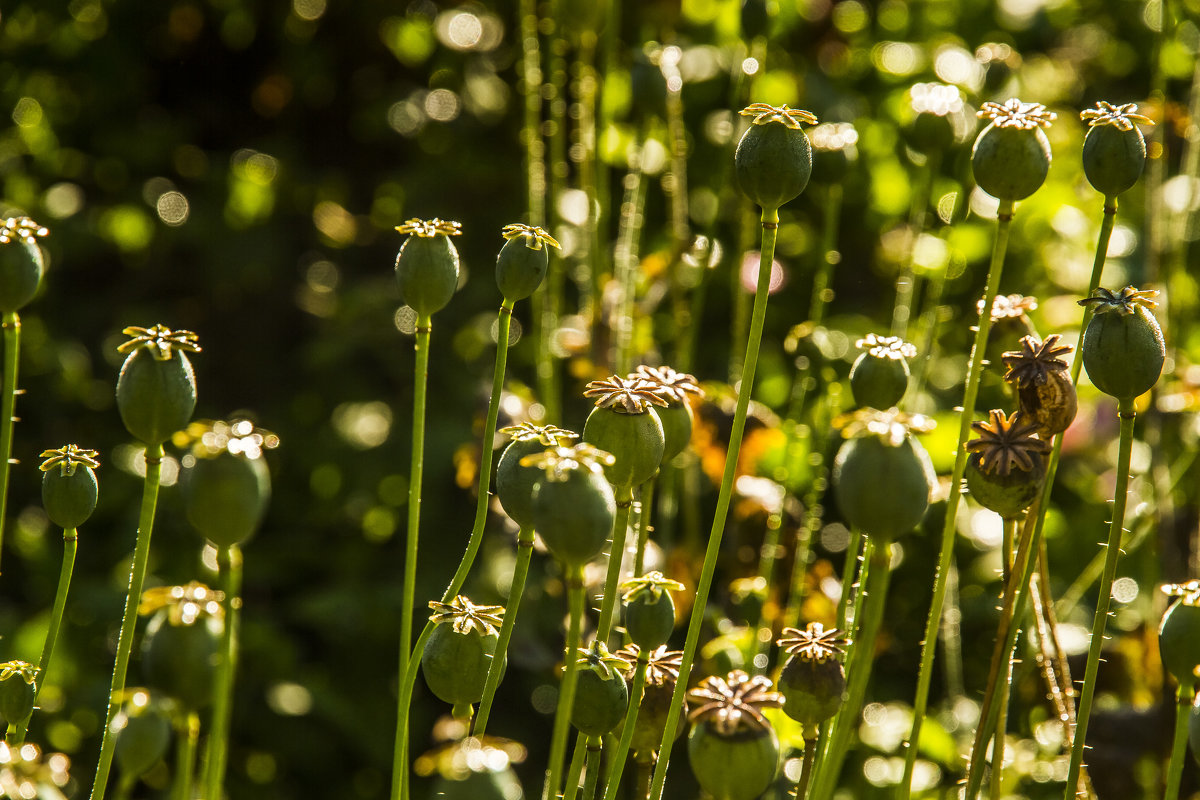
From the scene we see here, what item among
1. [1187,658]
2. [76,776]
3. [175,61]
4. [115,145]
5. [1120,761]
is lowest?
[76,776]

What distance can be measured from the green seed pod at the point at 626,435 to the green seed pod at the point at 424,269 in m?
0.11

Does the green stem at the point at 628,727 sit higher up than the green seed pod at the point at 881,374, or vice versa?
the green seed pod at the point at 881,374

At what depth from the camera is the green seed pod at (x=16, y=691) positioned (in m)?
0.50

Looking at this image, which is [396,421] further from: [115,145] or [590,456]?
[590,456]

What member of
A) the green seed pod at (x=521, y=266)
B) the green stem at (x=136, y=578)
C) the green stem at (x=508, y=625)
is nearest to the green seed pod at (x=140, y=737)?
the green stem at (x=136, y=578)

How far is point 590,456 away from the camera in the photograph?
1.38 feet

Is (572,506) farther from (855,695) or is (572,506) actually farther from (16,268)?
(16,268)

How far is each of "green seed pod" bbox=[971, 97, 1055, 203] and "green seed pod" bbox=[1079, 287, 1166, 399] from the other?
0.23 feet

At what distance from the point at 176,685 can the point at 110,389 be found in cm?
106

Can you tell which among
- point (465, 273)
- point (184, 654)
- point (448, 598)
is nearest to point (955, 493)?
point (448, 598)

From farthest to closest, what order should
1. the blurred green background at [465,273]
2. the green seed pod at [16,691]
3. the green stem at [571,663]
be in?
1. the blurred green background at [465,273]
2. the green seed pod at [16,691]
3. the green stem at [571,663]

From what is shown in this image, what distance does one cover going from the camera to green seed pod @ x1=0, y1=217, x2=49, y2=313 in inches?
21.2

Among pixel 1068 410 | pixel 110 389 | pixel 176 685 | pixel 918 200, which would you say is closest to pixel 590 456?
pixel 176 685

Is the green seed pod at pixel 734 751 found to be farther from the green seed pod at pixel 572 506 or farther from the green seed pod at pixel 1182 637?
the green seed pod at pixel 1182 637
